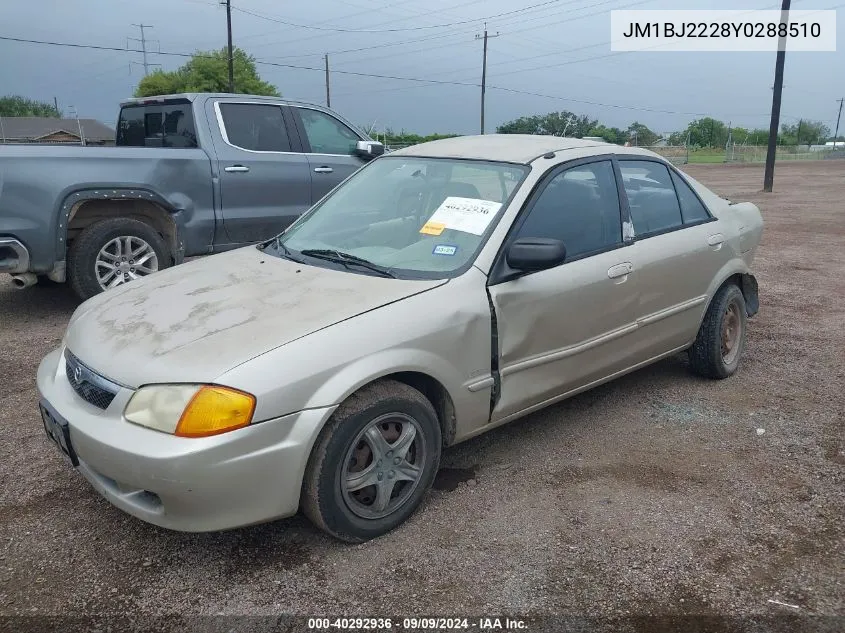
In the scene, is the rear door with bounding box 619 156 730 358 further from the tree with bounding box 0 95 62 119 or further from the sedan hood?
the tree with bounding box 0 95 62 119

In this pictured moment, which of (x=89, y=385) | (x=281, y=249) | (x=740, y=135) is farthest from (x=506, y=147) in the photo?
(x=740, y=135)

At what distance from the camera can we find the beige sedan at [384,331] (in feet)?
8.56

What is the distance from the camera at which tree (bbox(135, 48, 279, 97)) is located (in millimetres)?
54750

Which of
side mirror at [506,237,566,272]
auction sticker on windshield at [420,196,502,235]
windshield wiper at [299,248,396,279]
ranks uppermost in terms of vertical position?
auction sticker on windshield at [420,196,502,235]

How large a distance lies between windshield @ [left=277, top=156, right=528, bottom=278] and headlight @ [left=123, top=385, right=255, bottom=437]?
1.09 meters

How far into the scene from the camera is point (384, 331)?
2926 millimetres

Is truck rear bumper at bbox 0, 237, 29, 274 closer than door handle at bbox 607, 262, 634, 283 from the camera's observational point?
No

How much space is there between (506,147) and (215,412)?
91.1 inches

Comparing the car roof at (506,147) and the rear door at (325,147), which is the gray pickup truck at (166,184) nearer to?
the rear door at (325,147)

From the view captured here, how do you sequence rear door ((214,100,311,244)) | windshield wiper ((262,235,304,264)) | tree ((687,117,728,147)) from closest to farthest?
windshield wiper ((262,235,304,264)) → rear door ((214,100,311,244)) → tree ((687,117,728,147))

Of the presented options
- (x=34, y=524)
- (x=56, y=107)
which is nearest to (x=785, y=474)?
(x=34, y=524)

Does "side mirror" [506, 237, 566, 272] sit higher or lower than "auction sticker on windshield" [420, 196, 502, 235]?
lower

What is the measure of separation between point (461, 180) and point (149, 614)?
251 cm

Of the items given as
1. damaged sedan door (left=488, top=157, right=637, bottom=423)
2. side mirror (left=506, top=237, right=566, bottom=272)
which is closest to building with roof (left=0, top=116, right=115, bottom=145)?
damaged sedan door (left=488, top=157, right=637, bottom=423)
